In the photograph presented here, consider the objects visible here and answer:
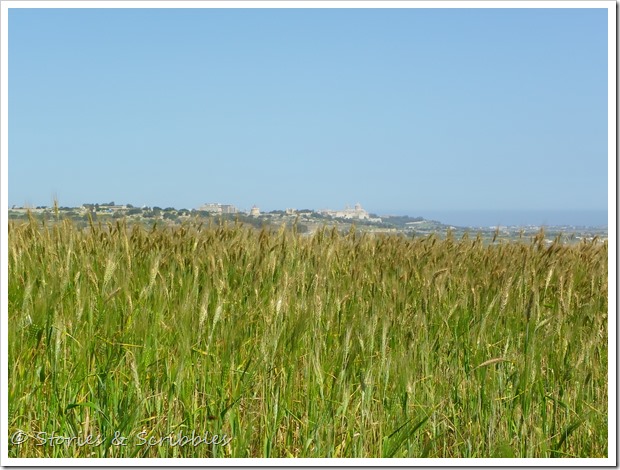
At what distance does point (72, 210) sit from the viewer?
14.0 ft

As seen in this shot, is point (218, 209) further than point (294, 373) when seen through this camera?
Yes

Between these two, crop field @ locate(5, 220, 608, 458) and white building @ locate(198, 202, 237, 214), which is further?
white building @ locate(198, 202, 237, 214)

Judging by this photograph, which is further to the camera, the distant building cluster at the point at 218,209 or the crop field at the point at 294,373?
the distant building cluster at the point at 218,209

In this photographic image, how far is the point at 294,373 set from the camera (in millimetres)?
2596

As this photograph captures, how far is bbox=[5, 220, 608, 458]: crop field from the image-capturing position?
238cm

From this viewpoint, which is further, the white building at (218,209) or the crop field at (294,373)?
the white building at (218,209)

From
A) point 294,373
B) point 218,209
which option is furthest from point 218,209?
point 294,373

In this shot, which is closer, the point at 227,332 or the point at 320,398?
the point at 320,398

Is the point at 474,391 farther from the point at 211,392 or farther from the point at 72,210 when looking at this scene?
the point at 72,210

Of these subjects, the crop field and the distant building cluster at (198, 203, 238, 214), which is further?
the distant building cluster at (198, 203, 238, 214)

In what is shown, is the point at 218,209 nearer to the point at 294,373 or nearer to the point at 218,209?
the point at 218,209

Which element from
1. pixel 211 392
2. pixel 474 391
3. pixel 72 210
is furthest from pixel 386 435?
pixel 72 210

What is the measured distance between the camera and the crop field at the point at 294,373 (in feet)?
7.81

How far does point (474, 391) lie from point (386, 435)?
1.45 feet
